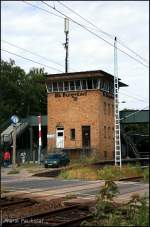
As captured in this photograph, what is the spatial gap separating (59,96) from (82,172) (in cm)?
2754

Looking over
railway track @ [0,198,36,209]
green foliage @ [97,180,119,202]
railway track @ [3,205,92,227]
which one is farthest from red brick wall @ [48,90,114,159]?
green foliage @ [97,180,119,202]

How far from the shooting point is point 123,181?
2906 centimetres

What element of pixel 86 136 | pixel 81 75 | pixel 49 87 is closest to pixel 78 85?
pixel 81 75

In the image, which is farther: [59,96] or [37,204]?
[59,96]

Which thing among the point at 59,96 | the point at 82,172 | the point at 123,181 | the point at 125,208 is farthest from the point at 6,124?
the point at 125,208

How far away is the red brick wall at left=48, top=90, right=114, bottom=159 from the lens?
58.0 meters

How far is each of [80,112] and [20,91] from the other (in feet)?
64.6

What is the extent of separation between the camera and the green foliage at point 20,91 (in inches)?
2941

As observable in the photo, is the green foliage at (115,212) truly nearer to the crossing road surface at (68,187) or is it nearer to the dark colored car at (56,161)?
the crossing road surface at (68,187)

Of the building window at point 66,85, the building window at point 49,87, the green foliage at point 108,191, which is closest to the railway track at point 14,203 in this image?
the green foliage at point 108,191

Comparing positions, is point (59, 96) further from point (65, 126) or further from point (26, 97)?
point (26, 97)

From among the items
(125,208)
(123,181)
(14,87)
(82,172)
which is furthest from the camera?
(14,87)

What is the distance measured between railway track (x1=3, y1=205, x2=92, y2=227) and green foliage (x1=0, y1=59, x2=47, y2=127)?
59.5 meters

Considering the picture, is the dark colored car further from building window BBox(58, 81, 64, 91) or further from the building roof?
building window BBox(58, 81, 64, 91)
